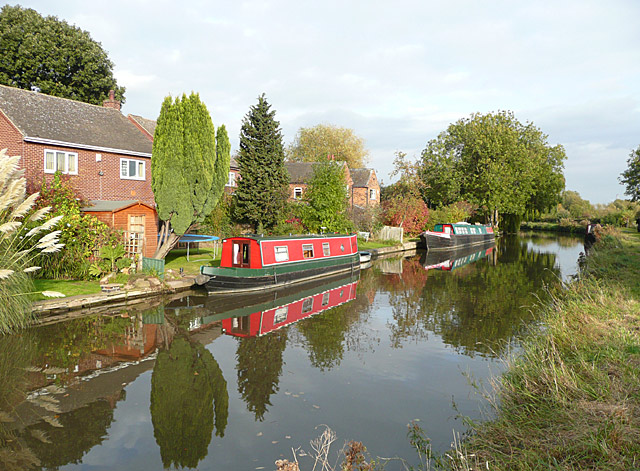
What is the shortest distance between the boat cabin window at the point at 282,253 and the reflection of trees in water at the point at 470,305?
14.4 feet

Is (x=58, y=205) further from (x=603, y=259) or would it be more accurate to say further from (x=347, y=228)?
(x=603, y=259)

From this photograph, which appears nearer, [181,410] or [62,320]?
[181,410]

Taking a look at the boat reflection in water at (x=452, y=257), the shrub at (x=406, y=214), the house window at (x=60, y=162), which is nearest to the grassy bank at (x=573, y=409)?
the boat reflection in water at (x=452, y=257)

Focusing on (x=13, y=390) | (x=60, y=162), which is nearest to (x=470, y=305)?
(x=13, y=390)

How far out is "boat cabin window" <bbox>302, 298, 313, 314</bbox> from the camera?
13.9 m

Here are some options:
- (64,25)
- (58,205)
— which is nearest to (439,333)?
(58,205)

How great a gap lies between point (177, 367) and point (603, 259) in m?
17.8

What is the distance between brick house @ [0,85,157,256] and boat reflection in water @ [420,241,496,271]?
15.8m

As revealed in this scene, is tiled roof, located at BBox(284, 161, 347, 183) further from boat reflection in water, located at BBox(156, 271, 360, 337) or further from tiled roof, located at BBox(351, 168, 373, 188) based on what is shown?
boat reflection in water, located at BBox(156, 271, 360, 337)

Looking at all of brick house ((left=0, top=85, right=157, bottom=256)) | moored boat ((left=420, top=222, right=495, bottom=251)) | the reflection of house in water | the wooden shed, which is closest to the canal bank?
the wooden shed

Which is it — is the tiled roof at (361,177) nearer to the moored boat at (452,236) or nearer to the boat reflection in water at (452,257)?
the moored boat at (452,236)

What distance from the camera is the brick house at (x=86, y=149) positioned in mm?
17469

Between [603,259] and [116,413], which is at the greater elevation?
[603,259]

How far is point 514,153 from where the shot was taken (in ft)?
160
